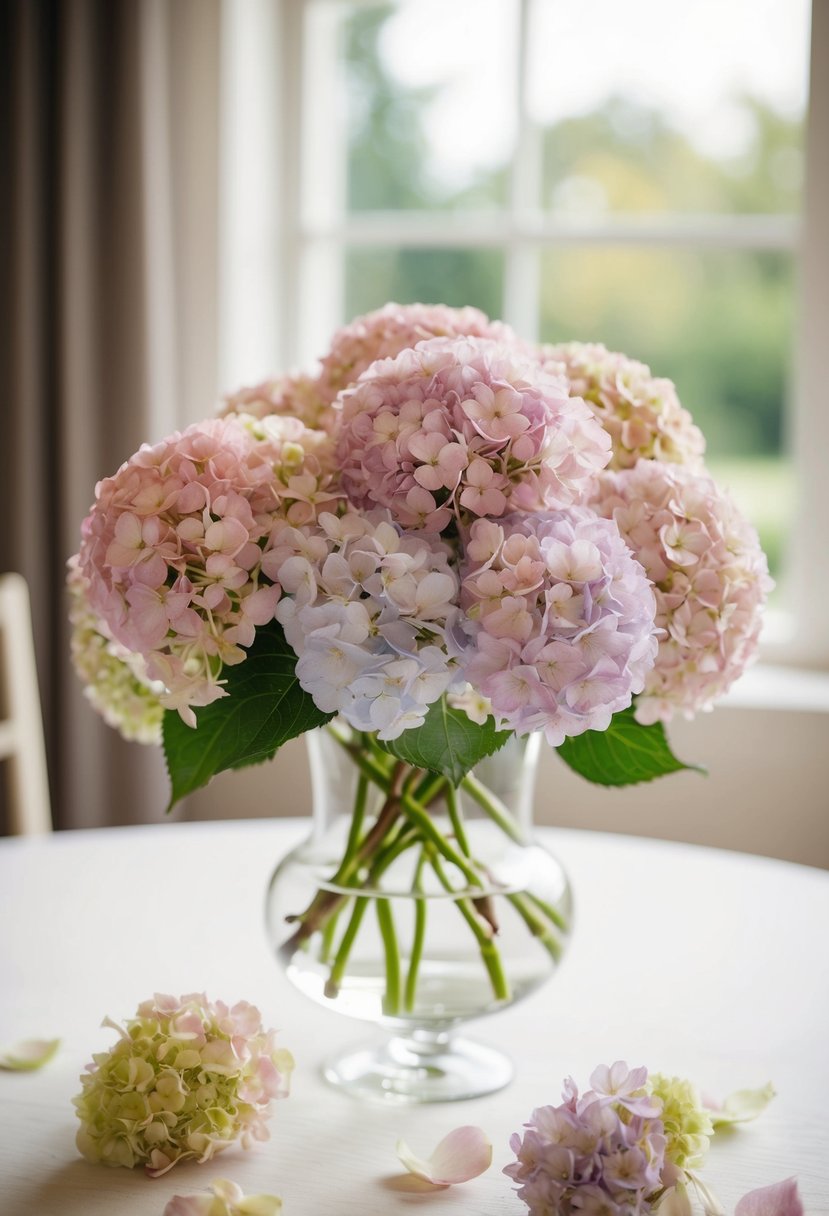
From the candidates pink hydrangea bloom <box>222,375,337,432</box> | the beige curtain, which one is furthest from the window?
pink hydrangea bloom <box>222,375,337,432</box>

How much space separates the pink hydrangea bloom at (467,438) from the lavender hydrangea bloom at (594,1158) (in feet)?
1.08

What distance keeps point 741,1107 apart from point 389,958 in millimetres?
256

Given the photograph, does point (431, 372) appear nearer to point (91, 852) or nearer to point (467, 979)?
point (467, 979)

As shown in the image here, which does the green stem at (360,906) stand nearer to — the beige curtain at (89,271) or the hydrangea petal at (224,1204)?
the hydrangea petal at (224,1204)

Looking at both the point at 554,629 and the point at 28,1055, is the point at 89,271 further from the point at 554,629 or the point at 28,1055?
the point at 554,629

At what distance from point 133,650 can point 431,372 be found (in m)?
0.24

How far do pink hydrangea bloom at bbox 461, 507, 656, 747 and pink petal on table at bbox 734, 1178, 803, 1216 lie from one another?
28 centimetres

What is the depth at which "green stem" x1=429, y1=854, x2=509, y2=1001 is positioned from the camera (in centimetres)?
86

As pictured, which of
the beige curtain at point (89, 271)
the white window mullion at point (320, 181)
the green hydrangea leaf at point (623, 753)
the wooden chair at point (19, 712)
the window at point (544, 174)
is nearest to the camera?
the green hydrangea leaf at point (623, 753)

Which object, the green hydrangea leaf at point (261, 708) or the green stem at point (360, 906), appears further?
the green stem at point (360, 906)

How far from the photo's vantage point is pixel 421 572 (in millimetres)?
673

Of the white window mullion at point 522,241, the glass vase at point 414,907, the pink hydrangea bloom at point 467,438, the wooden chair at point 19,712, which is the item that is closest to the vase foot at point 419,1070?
the glass vase at point 414,907

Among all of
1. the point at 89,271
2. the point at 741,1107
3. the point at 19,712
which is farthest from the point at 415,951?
the point at 89,271

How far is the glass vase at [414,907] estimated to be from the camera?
0.86m
